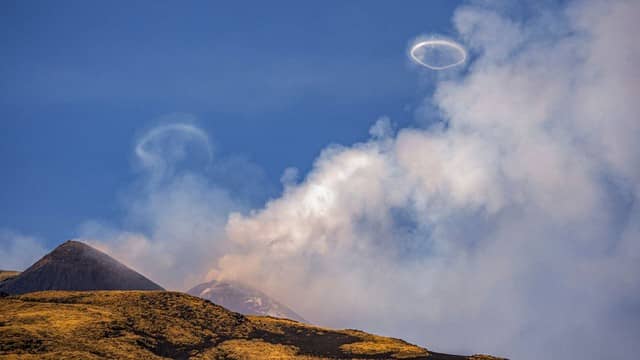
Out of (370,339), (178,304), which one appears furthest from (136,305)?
(370,339)

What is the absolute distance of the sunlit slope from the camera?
7375 cm

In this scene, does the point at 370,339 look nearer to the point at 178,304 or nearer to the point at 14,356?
the point at 178,304

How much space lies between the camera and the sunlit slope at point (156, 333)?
242ft

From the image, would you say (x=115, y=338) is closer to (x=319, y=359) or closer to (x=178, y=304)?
(x=178, y=304)

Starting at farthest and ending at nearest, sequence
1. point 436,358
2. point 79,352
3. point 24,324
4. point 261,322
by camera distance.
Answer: point 261,322 < point 436,358 < point 24,324 < point 79,352

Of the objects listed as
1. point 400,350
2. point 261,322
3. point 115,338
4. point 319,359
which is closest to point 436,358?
point 400,350

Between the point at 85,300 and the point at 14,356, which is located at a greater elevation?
the point at 85,300

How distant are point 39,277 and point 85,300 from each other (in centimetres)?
10895

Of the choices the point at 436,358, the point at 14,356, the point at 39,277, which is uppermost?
the point at 39,277

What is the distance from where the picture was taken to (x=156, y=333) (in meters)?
86.1

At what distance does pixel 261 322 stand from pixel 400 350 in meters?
27.0

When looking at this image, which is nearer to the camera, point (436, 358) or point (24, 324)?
point (24, 324)

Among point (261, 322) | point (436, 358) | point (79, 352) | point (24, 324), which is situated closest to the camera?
point (79, 352)

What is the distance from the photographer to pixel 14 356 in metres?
66.4
